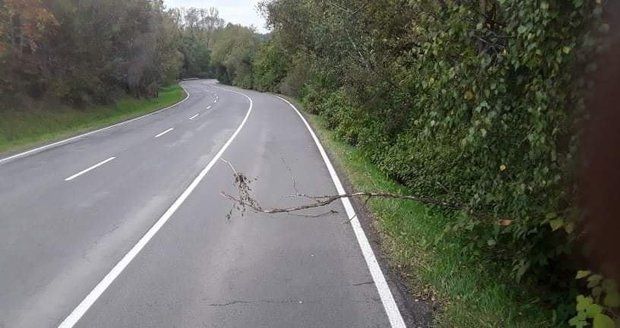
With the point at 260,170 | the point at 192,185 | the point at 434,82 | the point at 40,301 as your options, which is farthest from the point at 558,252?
the point at 260,170

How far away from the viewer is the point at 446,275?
19.1ft

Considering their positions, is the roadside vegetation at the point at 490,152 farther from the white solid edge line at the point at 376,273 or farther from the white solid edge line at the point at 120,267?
the white solid edge line at the point at 120,267

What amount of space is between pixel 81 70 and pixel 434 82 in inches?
1144

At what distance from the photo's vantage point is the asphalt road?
16.9ft

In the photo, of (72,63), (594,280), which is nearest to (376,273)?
(594,280)

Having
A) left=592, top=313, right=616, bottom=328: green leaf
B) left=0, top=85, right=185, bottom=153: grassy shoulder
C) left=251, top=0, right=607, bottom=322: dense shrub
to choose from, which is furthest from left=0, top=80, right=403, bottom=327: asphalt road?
left=0, top=85, right=185, bottom=153: grassy shoulder

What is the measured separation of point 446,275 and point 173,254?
10.8ft

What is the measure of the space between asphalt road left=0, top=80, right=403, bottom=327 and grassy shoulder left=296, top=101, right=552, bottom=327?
0.44 metres

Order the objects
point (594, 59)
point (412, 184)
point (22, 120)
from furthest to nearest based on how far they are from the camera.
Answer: point (22, 120)
point (412, 184)
point (594, 59)

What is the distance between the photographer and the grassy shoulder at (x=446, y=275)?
4918 millimetres

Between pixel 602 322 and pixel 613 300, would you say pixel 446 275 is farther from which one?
pixel 602 322

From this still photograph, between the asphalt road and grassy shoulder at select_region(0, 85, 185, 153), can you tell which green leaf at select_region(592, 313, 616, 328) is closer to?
the asphalt road

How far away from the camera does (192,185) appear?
1093cm

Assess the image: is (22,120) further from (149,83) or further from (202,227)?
(149,83)
